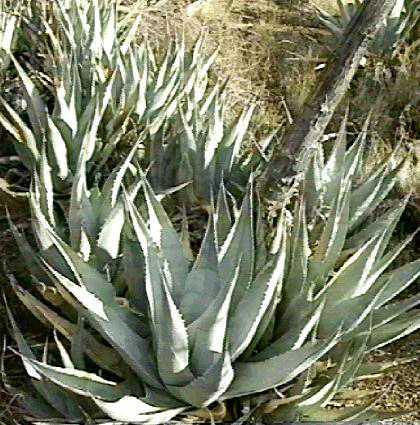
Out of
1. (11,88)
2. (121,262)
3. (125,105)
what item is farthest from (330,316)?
(11,88)

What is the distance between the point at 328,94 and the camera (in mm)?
1833

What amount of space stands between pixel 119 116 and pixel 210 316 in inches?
52.1

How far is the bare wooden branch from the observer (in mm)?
1732

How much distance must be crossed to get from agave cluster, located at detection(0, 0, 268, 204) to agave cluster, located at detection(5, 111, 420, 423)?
17.6 inches

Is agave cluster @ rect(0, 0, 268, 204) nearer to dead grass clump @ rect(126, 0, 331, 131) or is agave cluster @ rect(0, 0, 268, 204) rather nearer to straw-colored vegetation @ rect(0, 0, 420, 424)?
straw-colored vegetation @ rect(0, 0, 420, 424)

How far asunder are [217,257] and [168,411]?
1.18 feet

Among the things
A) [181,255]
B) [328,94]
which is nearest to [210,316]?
[181,255]

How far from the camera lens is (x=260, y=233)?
1900 mm

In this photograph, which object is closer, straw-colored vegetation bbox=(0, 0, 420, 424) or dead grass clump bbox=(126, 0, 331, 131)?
straw-colored vegetation bbox=(0, 0, 420, 424)

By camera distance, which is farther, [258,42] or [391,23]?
[258,42]

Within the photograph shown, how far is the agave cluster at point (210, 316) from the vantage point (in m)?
1.61

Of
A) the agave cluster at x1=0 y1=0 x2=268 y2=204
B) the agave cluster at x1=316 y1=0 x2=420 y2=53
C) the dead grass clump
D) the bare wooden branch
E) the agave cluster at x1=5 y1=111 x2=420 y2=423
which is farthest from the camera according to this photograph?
the agave cluster at x1=316 y1=0 x2=420 y2=53

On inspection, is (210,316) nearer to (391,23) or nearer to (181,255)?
(181,255)

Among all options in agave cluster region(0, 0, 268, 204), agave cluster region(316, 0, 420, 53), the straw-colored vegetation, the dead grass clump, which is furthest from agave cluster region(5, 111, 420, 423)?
agave cluster region(316, 0, 420, 53)
